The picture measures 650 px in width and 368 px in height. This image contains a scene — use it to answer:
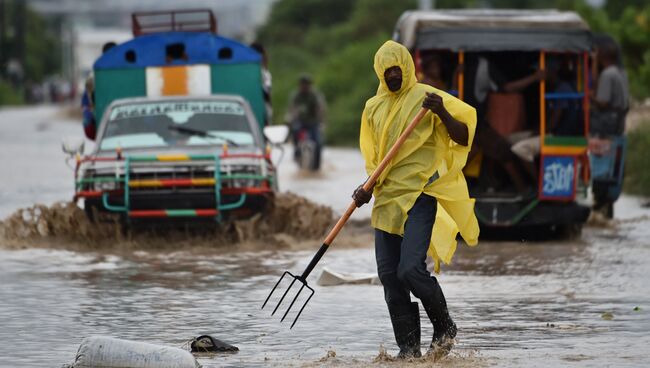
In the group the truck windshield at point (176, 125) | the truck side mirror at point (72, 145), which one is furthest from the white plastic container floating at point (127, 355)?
the truck windshield at point (176, 125)

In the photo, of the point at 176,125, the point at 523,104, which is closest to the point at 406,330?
the point at 176,125

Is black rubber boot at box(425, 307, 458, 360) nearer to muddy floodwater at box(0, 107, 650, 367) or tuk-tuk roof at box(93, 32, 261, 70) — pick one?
muddy floodwater at box(0, 107, 650, 367)

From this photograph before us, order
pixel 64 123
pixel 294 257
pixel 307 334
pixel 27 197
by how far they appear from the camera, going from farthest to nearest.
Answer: pixel 64 123, pixel 27 197, pixel 294 257, pixel 307 334

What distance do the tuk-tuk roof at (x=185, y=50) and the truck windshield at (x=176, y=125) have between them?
77.5 inches

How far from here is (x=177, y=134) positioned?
16.5 metres

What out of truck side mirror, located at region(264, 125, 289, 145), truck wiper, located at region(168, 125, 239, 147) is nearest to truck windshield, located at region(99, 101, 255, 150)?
truck wiper, located at region(168, 125, 239, 147)

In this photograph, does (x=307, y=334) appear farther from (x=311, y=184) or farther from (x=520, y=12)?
(x=311, y=184)

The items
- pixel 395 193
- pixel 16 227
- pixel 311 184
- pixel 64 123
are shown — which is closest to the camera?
pixel 395 193

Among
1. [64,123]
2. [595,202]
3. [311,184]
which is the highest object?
[595,202]

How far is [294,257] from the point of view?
49.5 ft

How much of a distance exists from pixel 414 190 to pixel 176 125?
8010 mm

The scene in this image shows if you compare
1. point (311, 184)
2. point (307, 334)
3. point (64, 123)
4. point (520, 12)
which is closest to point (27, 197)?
point (311, 184)

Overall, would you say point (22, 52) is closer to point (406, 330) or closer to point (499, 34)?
point (499, 34)

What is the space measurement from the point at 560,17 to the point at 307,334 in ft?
26.3
